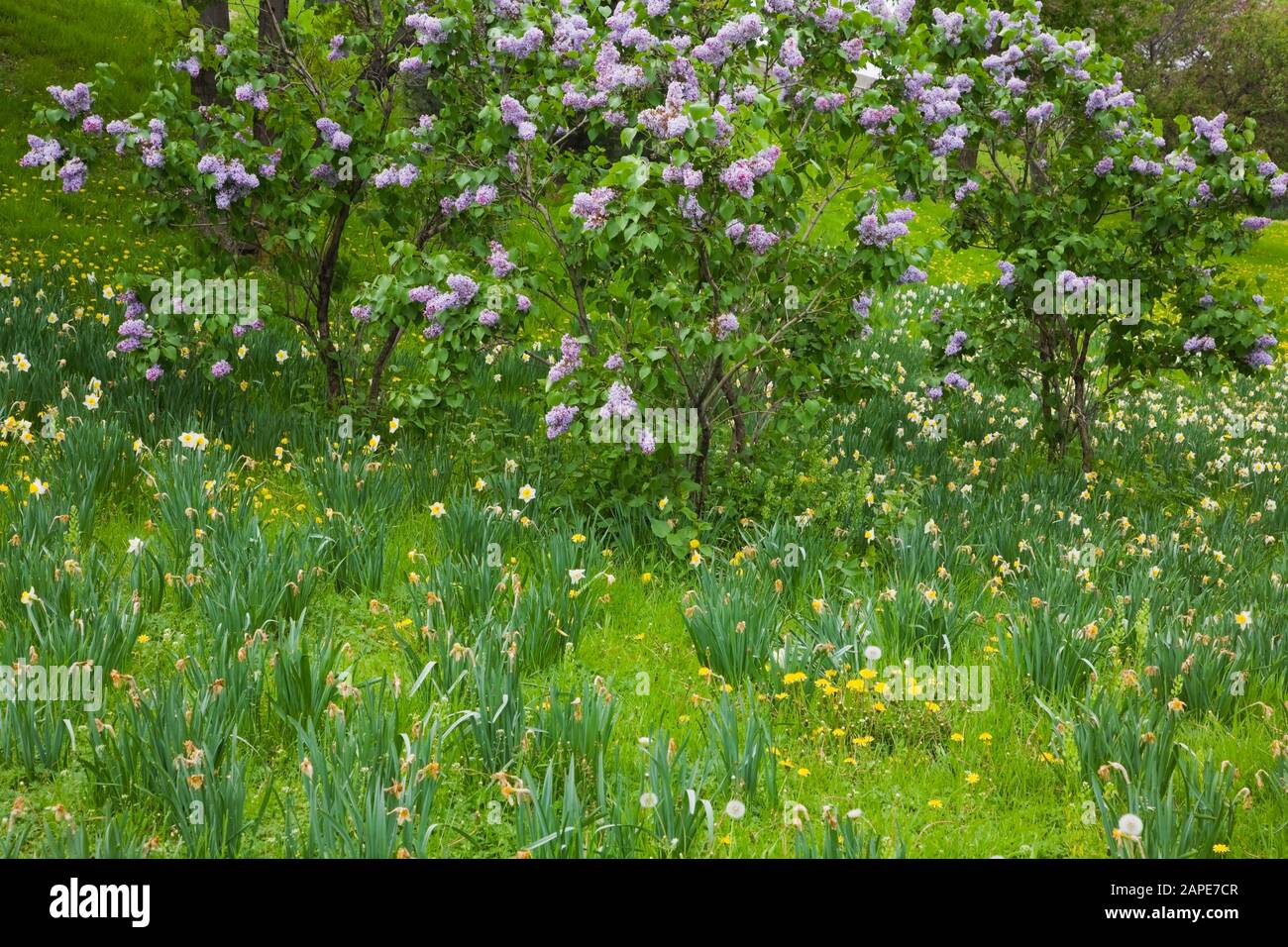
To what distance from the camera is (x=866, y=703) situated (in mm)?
3447

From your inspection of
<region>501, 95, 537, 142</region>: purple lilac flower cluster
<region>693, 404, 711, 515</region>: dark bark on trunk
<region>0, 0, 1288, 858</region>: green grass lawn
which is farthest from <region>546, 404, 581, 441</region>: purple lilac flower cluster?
<region>501, 95, 537, 142</region>: purple lilac flower cluster

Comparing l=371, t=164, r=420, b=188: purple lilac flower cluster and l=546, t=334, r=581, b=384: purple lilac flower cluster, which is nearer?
l=546, t=334, r=581, b=384: purple lilac flower cluster

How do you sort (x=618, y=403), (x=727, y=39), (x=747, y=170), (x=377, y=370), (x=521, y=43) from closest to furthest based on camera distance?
(x=747, y=170) → (x=618, y=403) → (x=727, y=39) → (x=521, y=43) → (x=377, y=370)

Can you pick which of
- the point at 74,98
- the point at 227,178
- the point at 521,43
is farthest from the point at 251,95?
the point at 521,43

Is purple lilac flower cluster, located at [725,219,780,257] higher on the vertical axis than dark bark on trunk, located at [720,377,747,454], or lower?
higher

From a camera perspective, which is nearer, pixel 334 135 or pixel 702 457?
pixel 702 457

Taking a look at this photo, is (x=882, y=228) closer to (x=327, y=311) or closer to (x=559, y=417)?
(x=559, y=417)

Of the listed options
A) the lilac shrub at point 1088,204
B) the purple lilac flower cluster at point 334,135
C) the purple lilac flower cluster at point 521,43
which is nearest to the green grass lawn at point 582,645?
the lilac shrub at point 1088,204

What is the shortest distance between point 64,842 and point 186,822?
0.25 meters

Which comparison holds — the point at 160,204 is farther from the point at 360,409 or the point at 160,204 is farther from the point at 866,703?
the point at 866,703

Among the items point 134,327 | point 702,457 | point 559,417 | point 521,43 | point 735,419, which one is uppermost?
point 521,43

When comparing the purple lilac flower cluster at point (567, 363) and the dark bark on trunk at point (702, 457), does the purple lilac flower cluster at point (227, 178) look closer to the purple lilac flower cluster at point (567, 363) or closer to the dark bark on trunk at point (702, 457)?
the purple lilac flower cluster at point (567, 363)

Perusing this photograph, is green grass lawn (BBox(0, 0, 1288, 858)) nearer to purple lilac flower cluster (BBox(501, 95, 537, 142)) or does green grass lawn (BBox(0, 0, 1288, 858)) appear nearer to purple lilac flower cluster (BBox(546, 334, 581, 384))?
purple lilac flower cluster (BBox(546, 334, 581, 384))

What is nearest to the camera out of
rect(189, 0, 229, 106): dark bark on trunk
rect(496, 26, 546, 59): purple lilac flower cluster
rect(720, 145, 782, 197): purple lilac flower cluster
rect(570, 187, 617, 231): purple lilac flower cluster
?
rect(720, 145, 782, 197): purple lilac flower cluster
